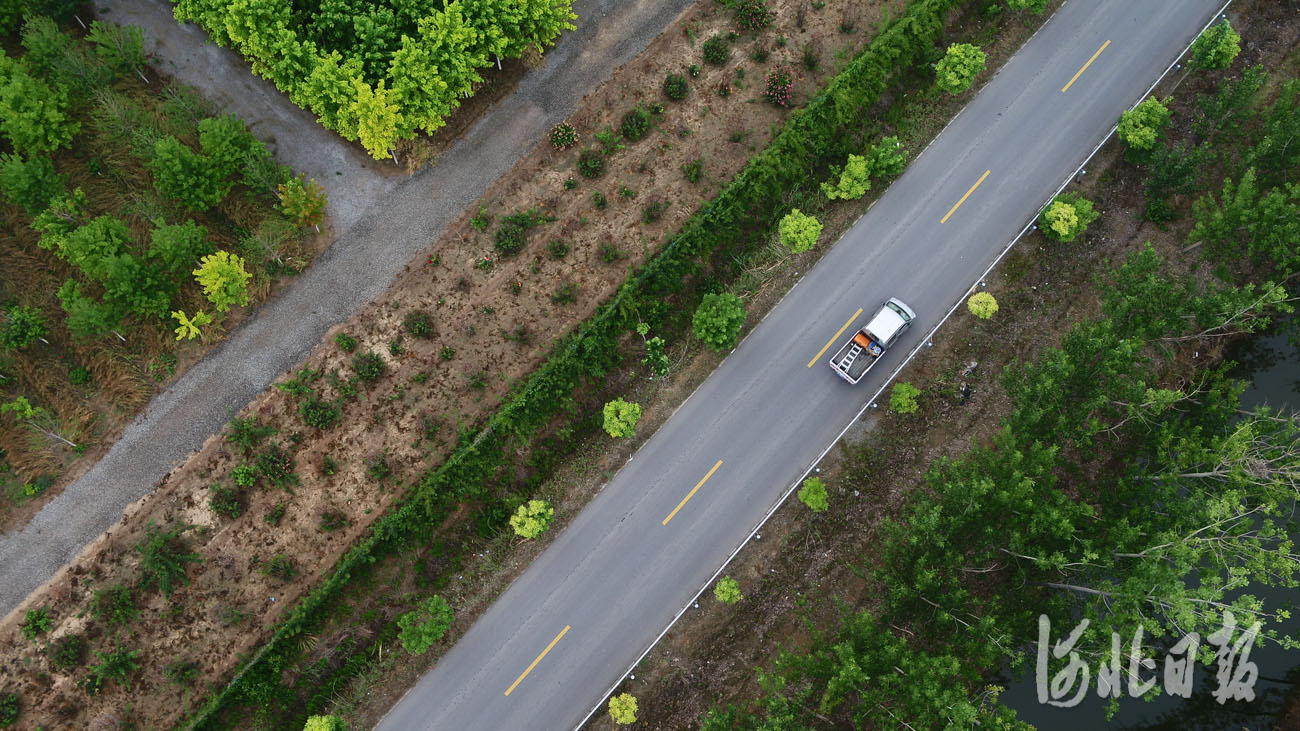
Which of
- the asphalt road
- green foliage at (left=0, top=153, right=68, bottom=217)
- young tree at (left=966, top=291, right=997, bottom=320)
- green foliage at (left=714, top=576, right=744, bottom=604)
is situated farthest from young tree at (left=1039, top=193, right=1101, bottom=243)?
green foliage at (left=0, top=153, right=68, bottom=217)

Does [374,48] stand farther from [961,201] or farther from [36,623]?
[36,623]

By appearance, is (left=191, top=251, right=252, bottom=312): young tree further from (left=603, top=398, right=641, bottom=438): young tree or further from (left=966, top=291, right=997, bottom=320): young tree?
(left=966, top=291, right=997, bottom=320): young tree

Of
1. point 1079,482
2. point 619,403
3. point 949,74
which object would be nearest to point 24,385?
point 619,403

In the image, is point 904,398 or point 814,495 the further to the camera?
point 904,398

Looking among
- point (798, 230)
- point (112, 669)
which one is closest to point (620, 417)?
point (798, 230)

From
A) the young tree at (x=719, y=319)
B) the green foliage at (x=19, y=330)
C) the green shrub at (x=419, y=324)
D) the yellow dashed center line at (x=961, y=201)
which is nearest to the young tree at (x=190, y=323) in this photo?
the green foliage at (x=19, y=330)

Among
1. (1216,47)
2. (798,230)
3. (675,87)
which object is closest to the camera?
(798,230)
